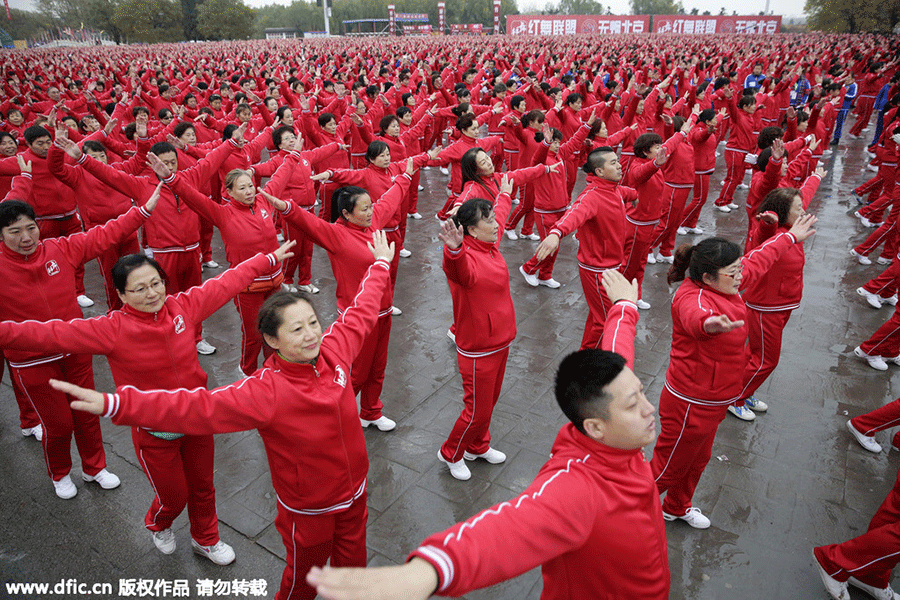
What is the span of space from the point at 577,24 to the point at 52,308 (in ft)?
164

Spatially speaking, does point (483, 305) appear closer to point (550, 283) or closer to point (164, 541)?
point (164, 541)

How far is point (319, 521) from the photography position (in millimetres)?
2240

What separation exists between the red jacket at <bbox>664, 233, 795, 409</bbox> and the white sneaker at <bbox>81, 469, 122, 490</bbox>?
3584mm

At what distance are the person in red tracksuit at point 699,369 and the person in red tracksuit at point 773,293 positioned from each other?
1043 mm

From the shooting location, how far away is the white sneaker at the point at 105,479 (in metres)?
3.40

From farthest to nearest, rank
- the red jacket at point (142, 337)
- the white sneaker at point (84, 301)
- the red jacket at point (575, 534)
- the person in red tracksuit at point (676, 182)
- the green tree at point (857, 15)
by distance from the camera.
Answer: the green tree at point (857, 15) < the person in red tracksuit at point (676, 182) < the white sneaker at point (84, 301) < the red jacket at point (142, 337) < the red jacket at point (575, 534)

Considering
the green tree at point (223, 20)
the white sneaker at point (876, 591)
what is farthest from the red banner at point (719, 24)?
the white sneaker at point (876, 591)

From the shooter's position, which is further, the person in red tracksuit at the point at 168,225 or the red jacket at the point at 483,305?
the person in red tracksuit at the point at 168,225

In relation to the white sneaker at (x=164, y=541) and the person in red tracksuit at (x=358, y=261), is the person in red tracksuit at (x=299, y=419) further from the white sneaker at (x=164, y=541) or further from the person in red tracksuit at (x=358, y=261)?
the person in red tracksuit at (x=358, y=261)

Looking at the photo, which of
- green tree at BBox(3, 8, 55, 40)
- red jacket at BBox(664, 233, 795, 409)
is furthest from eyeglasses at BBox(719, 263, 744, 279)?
green tree at BBox(3, 8, 55, 40)

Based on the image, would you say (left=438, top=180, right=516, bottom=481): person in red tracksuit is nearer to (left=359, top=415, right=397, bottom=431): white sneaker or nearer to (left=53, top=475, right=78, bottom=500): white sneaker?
(left=359, top=415, right=397, bottom=431): white sneaker

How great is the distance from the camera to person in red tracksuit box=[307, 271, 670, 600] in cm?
126

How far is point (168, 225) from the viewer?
4691mm

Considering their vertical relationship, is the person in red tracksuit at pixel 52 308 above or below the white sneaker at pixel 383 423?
above
